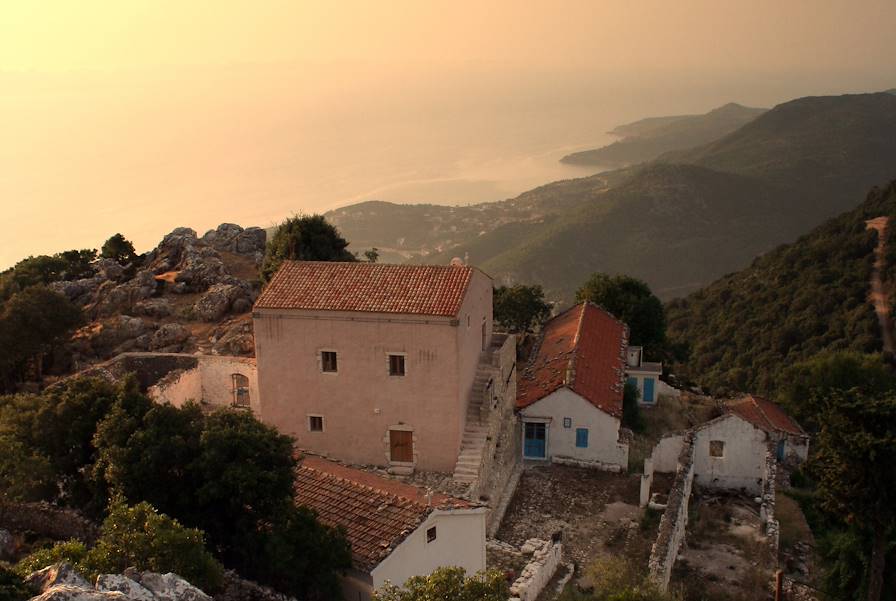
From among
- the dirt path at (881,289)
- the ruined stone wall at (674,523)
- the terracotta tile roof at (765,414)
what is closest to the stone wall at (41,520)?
the ruined stone wall at (674,523)

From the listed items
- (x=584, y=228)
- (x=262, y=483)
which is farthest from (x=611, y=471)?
(x=584, y=228)

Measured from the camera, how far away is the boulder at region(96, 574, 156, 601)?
909cm

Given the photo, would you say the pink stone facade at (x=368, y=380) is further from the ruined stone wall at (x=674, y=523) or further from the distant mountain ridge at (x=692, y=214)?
the distant mountain ridge at (x=692, y=214)

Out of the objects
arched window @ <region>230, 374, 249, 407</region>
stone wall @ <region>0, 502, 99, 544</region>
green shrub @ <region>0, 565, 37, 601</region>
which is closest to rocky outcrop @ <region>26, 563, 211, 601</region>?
green shrub @ <region>0, 565, 37, 601</region>

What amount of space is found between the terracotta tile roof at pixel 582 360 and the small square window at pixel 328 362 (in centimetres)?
695

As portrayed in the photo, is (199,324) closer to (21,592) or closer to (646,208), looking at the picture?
(21,592)

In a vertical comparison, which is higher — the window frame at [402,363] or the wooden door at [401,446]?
the window frame at [402,363]

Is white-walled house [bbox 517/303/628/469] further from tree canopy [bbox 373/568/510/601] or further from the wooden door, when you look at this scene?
tree canopy [bbox 373/568/510/601]

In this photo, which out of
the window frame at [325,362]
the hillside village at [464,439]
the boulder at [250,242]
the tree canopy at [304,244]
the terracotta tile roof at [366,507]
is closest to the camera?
the terracotta tile roof at [366,507]

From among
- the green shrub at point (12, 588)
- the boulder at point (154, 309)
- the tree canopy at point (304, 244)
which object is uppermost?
the tree canopy at point (304, 244)

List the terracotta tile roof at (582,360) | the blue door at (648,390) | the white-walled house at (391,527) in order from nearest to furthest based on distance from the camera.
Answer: the white-walled house at (391,527)
the terracotta tile roof at (582,360)
the blue door at (648,390)

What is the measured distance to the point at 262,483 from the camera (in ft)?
46.4

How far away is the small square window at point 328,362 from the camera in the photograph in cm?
2216

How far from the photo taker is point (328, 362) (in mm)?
22234
